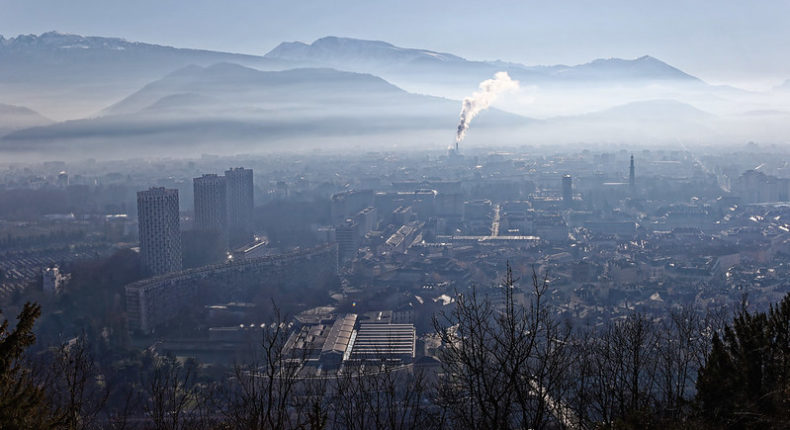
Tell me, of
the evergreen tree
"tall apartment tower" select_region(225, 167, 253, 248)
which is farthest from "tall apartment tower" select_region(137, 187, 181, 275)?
the evergreen tree

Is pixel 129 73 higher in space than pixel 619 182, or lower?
higher

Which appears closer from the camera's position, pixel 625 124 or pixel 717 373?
pixel 717 373

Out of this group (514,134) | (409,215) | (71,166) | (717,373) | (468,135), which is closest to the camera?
(717,373)

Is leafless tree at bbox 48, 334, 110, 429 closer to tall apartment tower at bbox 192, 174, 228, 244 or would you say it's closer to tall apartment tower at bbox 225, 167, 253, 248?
tall apartment tower at bbox 192, 174, 228, 244

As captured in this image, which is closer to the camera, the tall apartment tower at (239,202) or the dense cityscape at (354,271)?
the dense cityscape at (354,271)

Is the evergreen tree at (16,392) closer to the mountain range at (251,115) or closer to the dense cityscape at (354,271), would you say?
the dense cityscape at (354,271)

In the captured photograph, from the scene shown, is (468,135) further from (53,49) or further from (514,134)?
(53,49)

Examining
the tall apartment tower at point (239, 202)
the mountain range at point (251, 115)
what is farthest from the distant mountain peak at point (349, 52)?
the tall apartment tower at point (239, 202)

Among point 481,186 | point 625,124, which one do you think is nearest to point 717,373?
point 481,186
